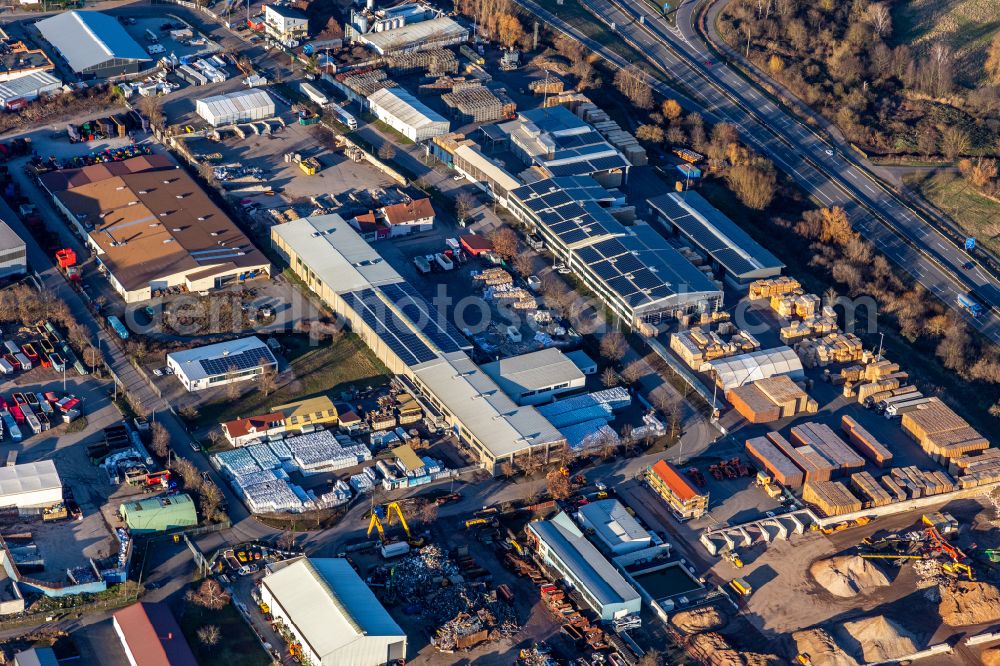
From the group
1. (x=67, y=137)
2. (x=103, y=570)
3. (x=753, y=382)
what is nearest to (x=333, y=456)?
(x=103, y=570)

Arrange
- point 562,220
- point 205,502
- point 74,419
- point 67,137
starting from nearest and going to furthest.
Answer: point 205,502 → point 74,419 → point 562,220 → point 67,137

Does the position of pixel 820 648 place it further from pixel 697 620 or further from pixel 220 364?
pixel 220 364

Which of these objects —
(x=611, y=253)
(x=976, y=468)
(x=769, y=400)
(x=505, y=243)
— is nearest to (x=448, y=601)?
(x=769, y=400)

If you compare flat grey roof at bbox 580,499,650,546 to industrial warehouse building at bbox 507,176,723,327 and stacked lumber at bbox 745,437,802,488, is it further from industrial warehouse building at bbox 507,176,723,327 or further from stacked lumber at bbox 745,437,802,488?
industrial warehouse building at bbox 507,176,723,327

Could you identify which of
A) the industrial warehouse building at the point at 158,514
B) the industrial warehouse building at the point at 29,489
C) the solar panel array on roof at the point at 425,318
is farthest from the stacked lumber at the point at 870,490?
the industrial warehouse building at the point at 29,489

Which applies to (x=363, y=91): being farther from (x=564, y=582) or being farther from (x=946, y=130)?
(x=564, y=582)

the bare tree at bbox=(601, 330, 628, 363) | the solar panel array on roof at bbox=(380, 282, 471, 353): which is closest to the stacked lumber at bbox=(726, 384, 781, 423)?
the bare tree at bbox=(601, 330, 628, 363)
